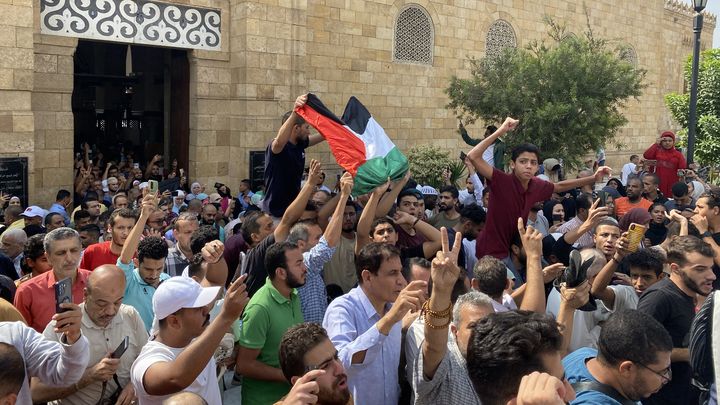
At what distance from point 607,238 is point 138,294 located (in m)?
3.77

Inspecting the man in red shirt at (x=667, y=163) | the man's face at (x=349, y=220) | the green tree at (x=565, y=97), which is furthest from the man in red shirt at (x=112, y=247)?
the man in red shirt at (x=667, y=163)

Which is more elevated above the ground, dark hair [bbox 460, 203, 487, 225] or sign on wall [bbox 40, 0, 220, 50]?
sign on wall [bbox 40, 0, 220, 50]

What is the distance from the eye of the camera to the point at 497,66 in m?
14.3

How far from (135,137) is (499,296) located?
15278 mm

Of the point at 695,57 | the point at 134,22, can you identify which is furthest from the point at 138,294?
the point at 695,57

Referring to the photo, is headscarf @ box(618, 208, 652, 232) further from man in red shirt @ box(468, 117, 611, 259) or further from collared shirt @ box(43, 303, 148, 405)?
collared shirt @ box(43, 303, 148, 405)

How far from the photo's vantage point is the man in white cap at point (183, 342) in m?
2.80

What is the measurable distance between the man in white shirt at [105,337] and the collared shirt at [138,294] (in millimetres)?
598

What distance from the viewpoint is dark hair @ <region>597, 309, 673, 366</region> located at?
278 centimetres

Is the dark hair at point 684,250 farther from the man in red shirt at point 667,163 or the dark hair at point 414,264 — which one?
the man in red shirt at point 667,163

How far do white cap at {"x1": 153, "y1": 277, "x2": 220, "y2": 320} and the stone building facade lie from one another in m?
8.15

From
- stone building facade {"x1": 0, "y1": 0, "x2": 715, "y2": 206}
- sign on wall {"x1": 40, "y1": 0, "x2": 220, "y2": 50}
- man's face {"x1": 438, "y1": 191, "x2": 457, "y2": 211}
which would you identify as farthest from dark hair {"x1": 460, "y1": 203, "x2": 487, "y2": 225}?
sign on wall {"x1": 40, "y1": 0, "x2": 220, "y2": 50}

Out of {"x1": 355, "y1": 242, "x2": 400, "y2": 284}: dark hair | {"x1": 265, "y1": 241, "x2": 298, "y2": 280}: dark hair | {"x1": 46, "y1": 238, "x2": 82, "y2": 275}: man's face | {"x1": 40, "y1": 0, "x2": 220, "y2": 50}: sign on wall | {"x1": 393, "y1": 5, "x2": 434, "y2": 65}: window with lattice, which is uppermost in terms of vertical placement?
{"x1": 393, "y1": 5, "x2": 434, "y2": 65}: window with lattice

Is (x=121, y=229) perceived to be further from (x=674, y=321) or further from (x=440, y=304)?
(x=674, y=321)
